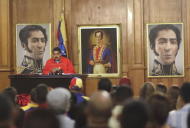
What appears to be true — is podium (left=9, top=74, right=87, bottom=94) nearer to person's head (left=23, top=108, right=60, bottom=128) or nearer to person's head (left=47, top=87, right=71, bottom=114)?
person's head (left=47, top=87, right=71, bottom=114)

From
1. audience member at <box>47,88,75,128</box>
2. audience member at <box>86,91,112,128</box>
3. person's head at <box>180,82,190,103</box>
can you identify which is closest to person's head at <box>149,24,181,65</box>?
person's head at <box>180,82,190,103</box>

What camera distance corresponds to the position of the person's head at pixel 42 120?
2844 millimetres

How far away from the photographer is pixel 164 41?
13711 millimetres

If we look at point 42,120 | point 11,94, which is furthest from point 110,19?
point 42,120

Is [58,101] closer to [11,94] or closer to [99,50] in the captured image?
[11,94]

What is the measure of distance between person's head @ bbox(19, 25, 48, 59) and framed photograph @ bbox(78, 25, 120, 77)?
4.21 feet

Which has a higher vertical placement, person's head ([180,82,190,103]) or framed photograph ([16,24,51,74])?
framed photograph ([16,24,51,74])

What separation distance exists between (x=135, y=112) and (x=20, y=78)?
750 centimetres

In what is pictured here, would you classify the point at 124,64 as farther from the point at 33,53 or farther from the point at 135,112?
the point at 135,112

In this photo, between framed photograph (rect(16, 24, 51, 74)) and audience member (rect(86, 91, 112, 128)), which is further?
framed photograph (rect(16, 24, 51, 74))

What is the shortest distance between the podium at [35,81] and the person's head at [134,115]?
7.07 m

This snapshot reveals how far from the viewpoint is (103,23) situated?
1397 cm

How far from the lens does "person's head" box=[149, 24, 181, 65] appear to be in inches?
538

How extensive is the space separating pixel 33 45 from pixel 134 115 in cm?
1158
